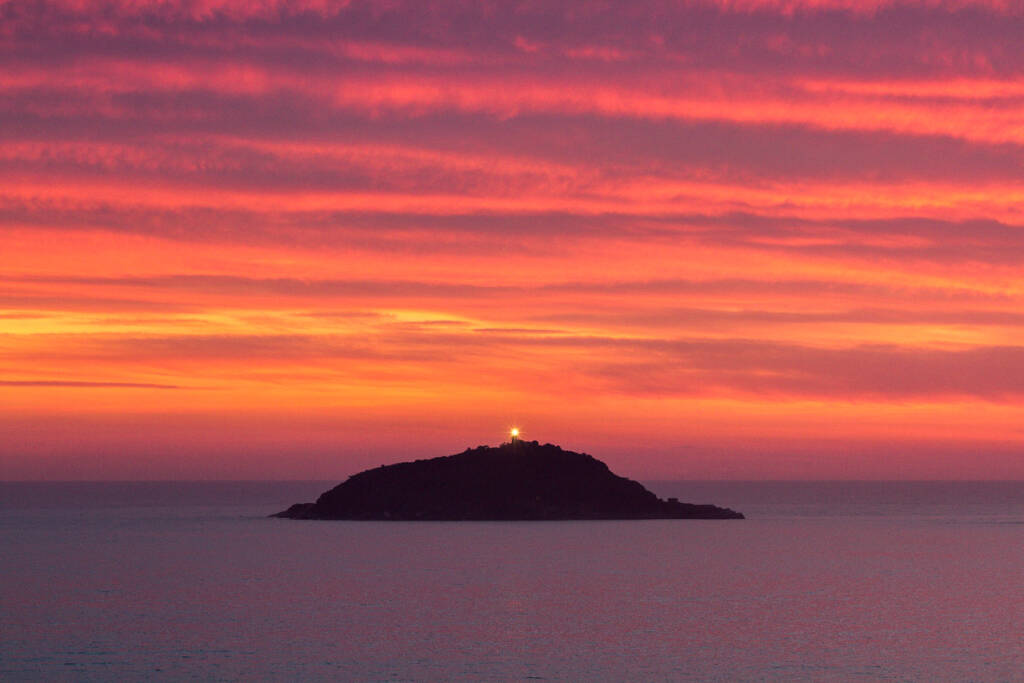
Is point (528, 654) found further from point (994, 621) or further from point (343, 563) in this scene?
point (343, 563)

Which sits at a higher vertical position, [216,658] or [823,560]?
[823,560]

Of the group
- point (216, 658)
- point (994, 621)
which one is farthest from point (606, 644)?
point (994, 621)

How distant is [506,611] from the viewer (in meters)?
90.7

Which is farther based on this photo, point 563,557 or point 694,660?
point 563,557

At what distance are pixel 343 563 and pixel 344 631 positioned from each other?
52.2 metres

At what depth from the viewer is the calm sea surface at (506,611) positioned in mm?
66812

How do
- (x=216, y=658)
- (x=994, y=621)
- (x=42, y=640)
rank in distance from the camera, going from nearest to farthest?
(x=216, y=658) → (x=42, y=640) → (x=994, y=621)

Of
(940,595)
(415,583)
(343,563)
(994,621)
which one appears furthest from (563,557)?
(994,621)

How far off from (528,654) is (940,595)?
149 feet

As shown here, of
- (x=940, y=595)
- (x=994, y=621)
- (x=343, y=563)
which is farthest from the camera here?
(x=343, y=563)

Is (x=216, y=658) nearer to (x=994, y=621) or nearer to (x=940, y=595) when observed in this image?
(x=994, y=621)

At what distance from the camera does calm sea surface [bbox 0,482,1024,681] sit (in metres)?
66.8

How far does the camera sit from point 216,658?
68.4 metres

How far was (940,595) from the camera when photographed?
10481 centimetres
